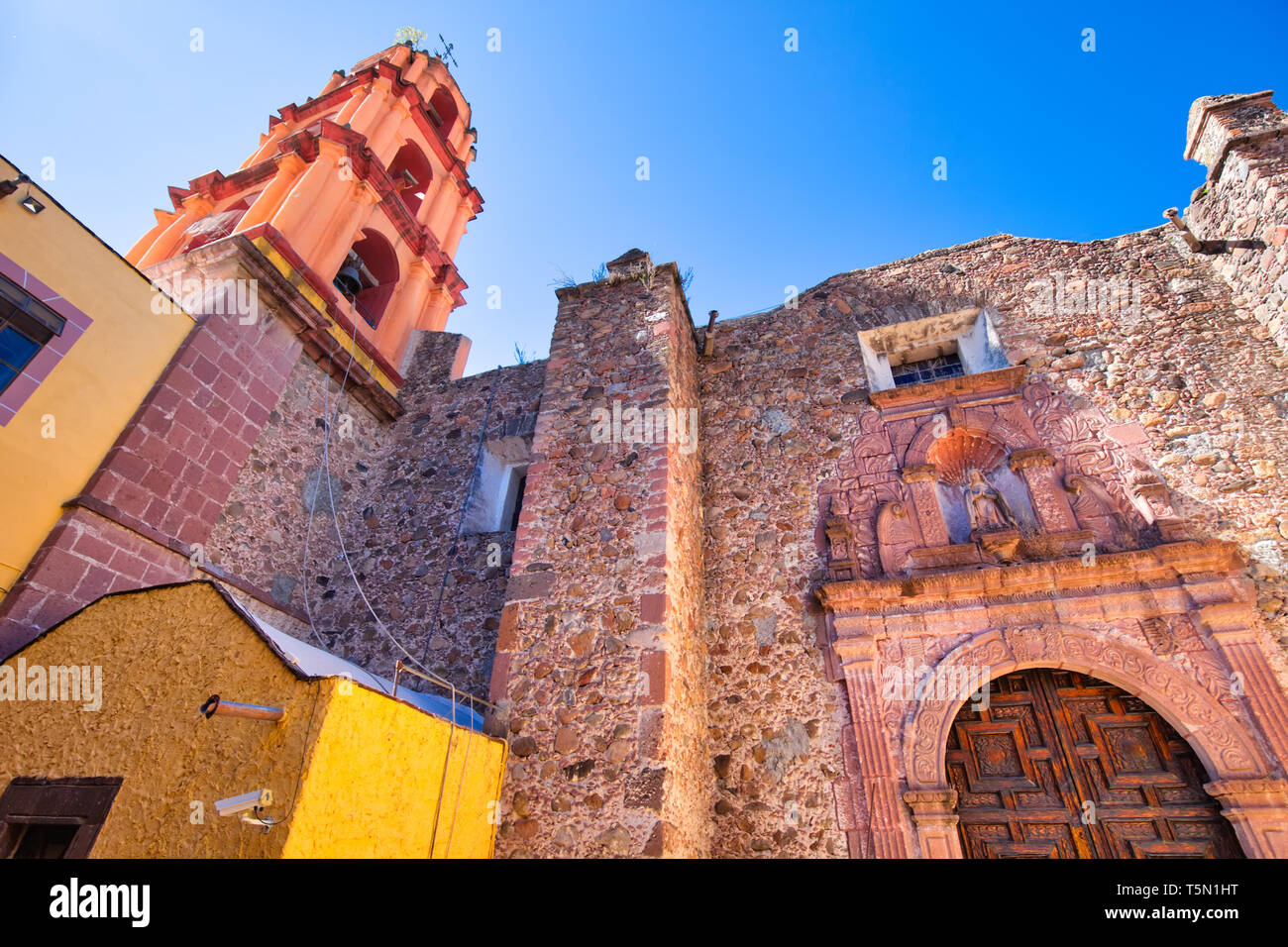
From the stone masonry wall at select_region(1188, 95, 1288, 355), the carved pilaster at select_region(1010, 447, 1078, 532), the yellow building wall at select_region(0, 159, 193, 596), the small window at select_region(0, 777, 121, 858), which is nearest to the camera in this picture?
the small window at select_region(0, 777, 121, 858)

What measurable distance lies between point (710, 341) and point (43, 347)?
5486 mm

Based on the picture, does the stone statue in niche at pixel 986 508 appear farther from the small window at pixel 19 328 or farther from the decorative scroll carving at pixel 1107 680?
the small window at pixel 19 328

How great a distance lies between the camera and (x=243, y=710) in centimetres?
265

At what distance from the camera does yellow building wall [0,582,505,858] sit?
2537mm

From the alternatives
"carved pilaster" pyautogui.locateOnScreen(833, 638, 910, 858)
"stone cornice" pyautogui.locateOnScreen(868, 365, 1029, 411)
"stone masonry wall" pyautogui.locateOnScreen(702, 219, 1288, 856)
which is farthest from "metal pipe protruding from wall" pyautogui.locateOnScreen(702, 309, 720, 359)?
"carved pilaster" pyautogui.locateOnScreen(833, 638, 910, 858)

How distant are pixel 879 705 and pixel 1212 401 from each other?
144 inches

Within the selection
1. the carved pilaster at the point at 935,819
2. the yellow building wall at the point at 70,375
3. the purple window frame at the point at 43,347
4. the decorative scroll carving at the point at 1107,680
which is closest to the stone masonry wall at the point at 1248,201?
the decorative scroll carving at the point at 1107,680

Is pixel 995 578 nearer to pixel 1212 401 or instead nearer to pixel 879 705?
pixel 879 705

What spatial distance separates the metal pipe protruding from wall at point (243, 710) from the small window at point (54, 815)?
0.70 metres

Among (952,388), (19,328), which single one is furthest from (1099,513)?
(19,328)

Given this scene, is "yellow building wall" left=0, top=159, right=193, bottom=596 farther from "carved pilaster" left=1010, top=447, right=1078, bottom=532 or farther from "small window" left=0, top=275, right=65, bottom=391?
"carved pilaster" left=1010, top=447, right=1078, bottom=532

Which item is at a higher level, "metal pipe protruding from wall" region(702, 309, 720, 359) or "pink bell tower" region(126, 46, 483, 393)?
"pink bell tower" region(126, 46, 483, 393)

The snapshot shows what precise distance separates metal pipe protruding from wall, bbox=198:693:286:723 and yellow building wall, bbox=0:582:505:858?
0.04 meters
